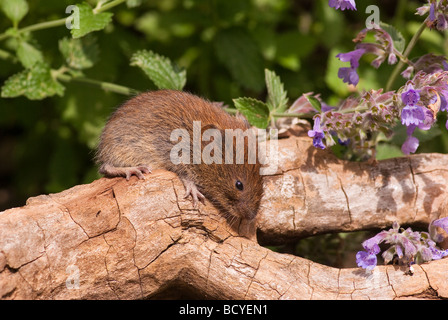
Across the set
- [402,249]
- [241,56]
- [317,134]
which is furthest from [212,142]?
[241,56]

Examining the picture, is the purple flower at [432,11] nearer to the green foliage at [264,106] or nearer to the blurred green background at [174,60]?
the green foliage at [264,106]

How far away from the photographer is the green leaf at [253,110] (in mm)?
4266

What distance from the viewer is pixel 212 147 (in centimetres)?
413

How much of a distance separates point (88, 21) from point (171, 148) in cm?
120

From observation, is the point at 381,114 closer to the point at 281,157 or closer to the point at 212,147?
the point at 281,157

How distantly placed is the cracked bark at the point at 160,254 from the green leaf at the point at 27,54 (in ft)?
5.23

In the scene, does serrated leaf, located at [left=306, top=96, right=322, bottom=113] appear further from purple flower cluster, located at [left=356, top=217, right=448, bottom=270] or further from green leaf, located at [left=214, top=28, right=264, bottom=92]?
green leaf, located at [left=214, top=28, right=264, bottom=92]

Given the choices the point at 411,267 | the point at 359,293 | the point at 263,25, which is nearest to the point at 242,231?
the point at 359,293

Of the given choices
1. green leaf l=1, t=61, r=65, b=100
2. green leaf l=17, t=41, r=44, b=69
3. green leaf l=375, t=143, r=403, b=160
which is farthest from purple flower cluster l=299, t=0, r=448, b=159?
green leaf l=17, t=41, r=44, b=69


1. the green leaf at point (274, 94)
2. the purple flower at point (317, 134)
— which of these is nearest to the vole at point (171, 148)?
the green leaf at point (274, 94)

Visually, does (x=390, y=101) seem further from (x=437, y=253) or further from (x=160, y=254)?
(x=160, y=254)

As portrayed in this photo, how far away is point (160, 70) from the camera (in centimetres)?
492

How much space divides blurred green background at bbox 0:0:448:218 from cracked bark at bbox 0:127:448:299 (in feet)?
6.02

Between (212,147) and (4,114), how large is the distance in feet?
9.87
